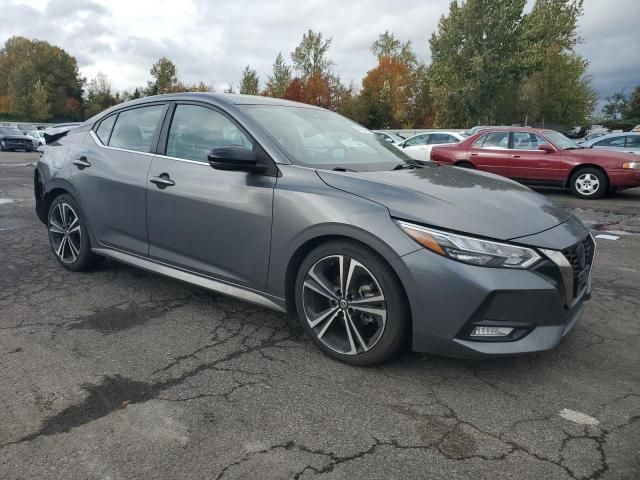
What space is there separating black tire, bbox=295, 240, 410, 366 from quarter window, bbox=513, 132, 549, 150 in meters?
9.67

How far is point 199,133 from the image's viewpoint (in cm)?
373

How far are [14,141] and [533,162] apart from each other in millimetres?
27548

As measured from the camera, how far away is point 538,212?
10.1 feet

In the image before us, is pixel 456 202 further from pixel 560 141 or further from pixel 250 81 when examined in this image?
pixel 250 81

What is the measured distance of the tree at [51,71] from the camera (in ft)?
220

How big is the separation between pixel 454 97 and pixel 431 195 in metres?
41.6

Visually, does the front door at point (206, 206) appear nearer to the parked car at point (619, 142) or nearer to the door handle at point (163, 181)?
the door handle at point (163, 181)

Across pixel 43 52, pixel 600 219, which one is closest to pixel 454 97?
pixel 600 219

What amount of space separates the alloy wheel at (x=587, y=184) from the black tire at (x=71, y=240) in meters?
9.72

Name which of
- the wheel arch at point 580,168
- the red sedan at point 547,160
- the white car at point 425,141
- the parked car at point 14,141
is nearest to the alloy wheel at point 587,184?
the red sedan at point 547,160

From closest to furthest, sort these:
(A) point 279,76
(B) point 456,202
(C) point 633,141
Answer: (B) point 456,202, (C) point 633,141, (A) point 279,76

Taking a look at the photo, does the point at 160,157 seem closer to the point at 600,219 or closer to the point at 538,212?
the point at 538,212

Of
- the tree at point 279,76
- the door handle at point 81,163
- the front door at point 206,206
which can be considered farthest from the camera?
the tree at point 279,76

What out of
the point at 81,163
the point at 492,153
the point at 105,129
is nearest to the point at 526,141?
the point at 492,153
